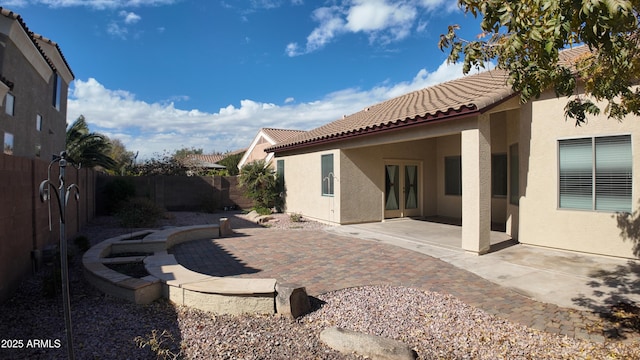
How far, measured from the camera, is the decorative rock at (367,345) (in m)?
3.65

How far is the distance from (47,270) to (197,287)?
12.1 feet

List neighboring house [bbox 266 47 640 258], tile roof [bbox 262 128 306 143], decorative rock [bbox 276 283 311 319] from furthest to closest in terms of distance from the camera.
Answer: tile roof [bbox 262 128 306 143] < neighboring house [bbox 266 47 640 258] < decorative rock [bbox 276 283 311 319]

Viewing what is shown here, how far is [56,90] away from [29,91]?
4269 mm

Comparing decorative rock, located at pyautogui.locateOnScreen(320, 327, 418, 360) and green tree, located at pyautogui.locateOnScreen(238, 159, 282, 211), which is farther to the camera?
green tree, located at pyautogui.locateOnScreen(238, 159, 282, 211)

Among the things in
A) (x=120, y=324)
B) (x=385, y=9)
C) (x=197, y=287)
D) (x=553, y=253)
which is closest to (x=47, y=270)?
(x=120, y=324)

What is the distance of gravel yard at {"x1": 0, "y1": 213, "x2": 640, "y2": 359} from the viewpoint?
382cm

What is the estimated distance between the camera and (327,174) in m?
Result: 14.0

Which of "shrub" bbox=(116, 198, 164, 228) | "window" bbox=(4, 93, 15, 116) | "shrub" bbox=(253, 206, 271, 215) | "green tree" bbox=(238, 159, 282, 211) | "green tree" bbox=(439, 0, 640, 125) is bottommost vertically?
"shrub" bbox=(253, 206, 271, 215)

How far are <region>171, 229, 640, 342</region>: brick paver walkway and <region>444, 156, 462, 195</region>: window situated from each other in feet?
19.9

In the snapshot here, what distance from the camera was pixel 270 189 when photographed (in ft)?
57.8

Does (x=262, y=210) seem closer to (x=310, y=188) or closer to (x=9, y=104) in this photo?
(x=310, y=188)

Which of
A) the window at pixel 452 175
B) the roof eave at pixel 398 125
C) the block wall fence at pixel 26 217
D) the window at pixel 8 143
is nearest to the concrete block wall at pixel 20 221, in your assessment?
the block wall fence at pixel 26 217

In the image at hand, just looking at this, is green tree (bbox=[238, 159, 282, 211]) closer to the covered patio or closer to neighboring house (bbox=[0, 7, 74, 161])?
the covered patio

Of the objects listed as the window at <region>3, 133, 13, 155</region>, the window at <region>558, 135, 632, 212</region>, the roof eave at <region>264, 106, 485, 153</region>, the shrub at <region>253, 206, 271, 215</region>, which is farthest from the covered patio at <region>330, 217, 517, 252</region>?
the window at <region>3, 133, 13, 155</region>
